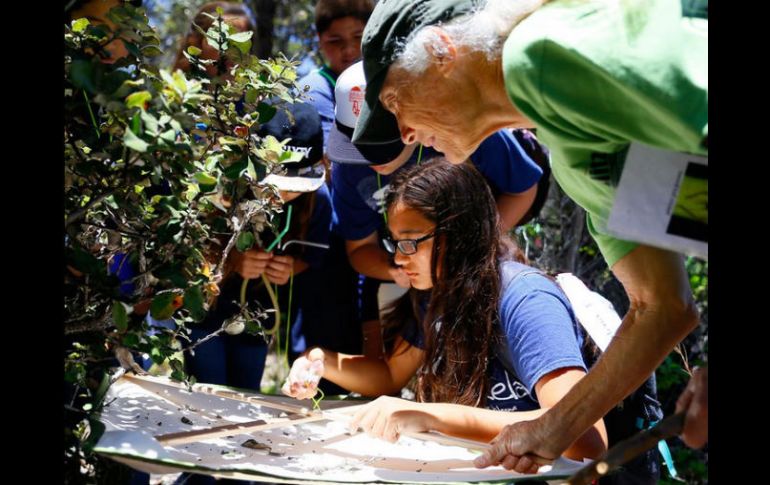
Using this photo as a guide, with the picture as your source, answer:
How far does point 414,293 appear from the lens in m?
2.62

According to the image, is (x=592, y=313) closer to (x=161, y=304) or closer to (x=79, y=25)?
(x=161, y=304)

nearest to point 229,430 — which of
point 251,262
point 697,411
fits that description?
point 251,262

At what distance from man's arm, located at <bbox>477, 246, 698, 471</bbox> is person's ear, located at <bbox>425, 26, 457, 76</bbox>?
46cm

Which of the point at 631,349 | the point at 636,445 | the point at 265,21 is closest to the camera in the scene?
the point at 636,445

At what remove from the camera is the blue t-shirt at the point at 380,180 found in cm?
278

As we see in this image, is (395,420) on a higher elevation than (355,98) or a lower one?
lower

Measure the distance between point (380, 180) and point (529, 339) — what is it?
3.23 feet

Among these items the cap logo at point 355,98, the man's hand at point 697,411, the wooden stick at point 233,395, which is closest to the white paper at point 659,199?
the man's hand at point 697,411

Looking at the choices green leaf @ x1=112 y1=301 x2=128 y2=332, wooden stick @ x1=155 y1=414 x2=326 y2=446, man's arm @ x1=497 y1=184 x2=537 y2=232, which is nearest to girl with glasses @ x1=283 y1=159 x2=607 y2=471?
wooden stick @ x1=155 y1=414 x2=326 y2=446

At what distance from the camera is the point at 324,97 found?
313 centimetres

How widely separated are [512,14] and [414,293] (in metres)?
1.29

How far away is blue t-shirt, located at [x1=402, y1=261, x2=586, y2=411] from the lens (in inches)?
79.1

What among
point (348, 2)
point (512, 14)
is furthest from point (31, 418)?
point (348, 2)

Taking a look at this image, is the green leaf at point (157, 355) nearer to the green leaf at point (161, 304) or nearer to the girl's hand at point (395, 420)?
the green leaf at point (161, 304)
